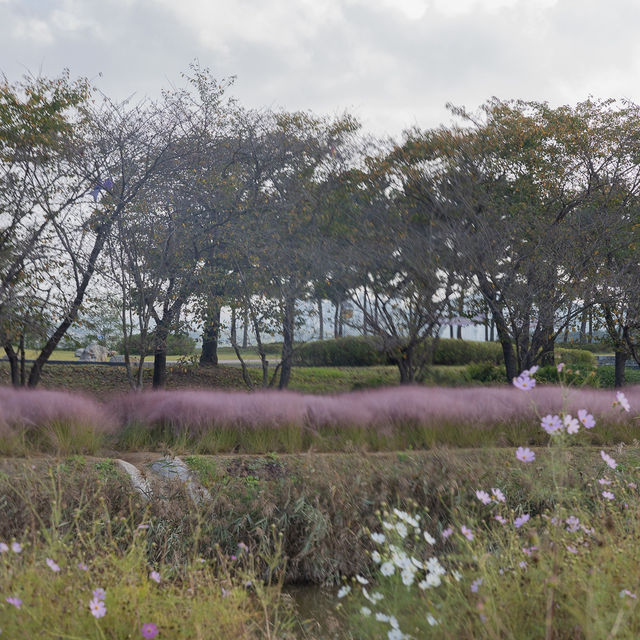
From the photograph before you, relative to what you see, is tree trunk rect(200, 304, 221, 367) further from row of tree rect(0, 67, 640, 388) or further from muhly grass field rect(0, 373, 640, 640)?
muhly grass field rect(0, 373, 640, 640)

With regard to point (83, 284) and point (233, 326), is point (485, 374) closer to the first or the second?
point (233, 326)

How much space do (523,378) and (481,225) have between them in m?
7.77

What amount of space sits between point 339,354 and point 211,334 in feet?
15.1

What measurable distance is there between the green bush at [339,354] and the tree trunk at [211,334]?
6.95 feet

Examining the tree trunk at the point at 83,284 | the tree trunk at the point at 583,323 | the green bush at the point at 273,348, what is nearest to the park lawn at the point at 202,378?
the tree trunk at the point at 83,284

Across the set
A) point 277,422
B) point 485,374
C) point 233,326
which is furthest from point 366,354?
point 277,422

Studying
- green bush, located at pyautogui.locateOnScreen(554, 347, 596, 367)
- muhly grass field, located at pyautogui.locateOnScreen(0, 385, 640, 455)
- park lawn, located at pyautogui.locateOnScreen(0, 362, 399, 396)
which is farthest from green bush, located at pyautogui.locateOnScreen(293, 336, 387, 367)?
muhly grass field, located at pyautogui.locateOnScreen(0, 385, 640, 455)

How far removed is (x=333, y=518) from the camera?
399 cm

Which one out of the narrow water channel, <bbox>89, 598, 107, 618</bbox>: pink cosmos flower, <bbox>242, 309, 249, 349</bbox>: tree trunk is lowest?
the narrow water channel

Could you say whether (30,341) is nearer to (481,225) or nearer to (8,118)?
(8,118)

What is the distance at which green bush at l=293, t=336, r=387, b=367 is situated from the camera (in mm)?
14906

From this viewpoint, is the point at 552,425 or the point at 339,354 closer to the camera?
the point at 552,425

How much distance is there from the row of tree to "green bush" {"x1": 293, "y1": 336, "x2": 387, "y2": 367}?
11.9 feet

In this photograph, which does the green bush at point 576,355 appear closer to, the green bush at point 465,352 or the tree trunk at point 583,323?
the green bush at point 465,352
